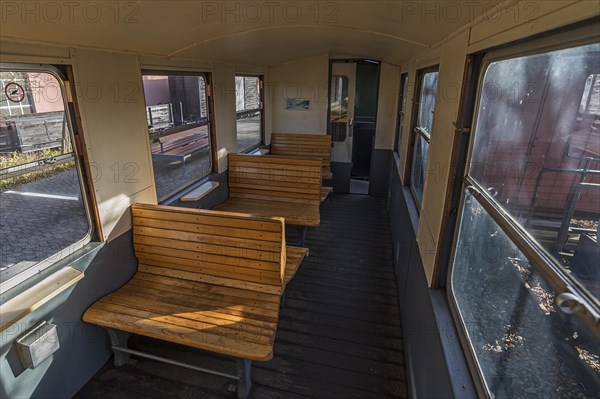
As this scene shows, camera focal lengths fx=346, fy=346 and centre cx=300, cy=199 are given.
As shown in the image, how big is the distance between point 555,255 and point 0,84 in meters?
2.91

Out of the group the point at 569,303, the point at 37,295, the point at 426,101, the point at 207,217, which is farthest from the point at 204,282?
the point at 426,101

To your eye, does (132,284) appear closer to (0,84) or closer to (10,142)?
(10,142)

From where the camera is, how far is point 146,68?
3098 millimetres

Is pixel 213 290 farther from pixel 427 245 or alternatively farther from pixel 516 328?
pixel 516 328

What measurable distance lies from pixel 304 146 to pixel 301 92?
110 centimetres

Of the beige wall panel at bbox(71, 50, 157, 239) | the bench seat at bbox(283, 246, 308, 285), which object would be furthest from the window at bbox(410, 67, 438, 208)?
the beige wall panel at bbox(71, 50, 157, 239)

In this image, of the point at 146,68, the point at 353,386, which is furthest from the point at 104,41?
the point at 353,386

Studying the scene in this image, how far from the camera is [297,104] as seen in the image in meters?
7.07

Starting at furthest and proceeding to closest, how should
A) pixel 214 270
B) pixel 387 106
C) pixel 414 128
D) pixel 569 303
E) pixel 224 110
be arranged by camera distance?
pixel 387 106 < pixel 224 110 < pixel 414 128 < pixel 214 270 < pixel 569 303

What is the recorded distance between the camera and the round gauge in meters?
2.12

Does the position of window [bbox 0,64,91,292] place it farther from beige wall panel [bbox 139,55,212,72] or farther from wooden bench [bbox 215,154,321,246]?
wooden bench [bbox 215,154,321,246]

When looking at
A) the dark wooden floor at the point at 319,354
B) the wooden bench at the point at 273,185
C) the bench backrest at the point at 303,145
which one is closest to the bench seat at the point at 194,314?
the dark wooden floor at the point at 319,354

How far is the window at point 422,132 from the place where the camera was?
12.2ft

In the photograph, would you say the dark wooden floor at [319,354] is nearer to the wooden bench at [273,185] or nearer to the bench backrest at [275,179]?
the wooden bench at [273,185]
